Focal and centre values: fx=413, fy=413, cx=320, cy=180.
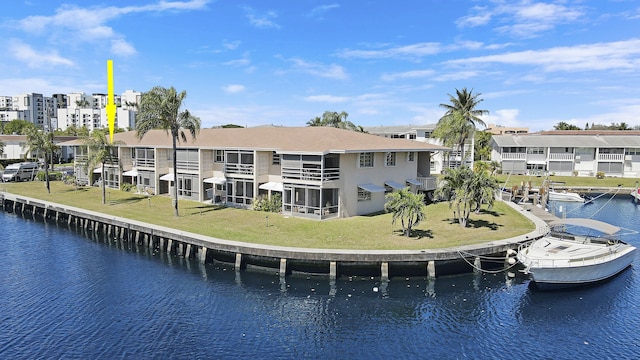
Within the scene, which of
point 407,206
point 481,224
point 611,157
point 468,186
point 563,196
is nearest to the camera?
point 407,206

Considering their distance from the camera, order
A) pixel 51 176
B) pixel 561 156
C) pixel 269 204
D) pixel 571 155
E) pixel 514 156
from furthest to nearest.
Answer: pixel 514 156 → pixel 561 156 → pixel 571 155 → pixel 51 176 → pixel 269 204

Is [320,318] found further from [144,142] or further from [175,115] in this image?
[144,142]

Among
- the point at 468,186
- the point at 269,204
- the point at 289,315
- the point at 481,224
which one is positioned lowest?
the point at 289,315

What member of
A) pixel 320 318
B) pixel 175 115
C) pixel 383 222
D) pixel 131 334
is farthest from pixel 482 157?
→ pixel 131 334

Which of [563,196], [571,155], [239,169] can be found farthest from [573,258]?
[571,155]

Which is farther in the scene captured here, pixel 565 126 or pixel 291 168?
pixel 565 126

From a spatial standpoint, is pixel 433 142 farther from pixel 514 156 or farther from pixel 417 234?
pixel 417 234

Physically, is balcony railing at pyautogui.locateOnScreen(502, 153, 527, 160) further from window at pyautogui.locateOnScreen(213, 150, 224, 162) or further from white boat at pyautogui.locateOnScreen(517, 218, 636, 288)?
window at pyautogui.locateOnScreen(213, 150, 224, 162)
